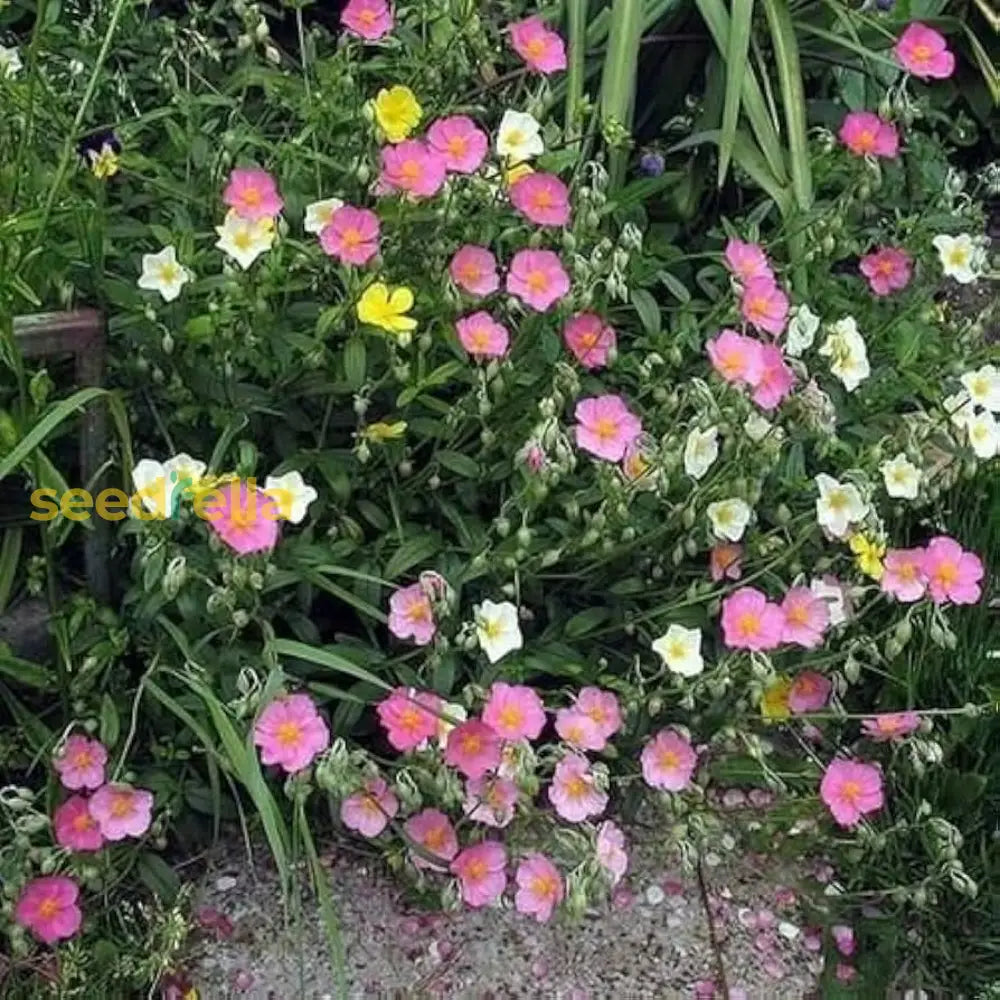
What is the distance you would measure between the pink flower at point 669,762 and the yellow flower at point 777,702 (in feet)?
0.43

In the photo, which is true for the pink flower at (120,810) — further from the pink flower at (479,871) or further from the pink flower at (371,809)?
the pink flower at (479,871)

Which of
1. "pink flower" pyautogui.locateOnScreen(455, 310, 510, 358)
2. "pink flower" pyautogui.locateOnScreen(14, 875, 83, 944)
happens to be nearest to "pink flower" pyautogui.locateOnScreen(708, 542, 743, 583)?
"pink flower" pyautogui.locateOnScreen(455, 310, 510, 358)

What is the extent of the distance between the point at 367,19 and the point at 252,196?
31 cm

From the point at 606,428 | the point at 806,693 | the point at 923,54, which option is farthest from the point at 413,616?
the point at 923,54

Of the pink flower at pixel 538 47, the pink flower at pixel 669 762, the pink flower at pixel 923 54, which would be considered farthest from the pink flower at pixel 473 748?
the pink flower at pixel 923 54

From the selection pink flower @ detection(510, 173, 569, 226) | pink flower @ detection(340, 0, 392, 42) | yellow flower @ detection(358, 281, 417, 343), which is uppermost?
pink flower @ detection(340, 0, 392, 42)

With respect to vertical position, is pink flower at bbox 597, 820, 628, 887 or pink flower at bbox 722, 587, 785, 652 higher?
pink flower at bbox 722, 587, 785, 652

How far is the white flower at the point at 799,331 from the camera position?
6.78ft

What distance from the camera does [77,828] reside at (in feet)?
6.09

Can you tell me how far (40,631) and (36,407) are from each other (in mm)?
341

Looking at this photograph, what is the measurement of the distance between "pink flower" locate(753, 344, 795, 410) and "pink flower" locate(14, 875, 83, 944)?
3.11 feet

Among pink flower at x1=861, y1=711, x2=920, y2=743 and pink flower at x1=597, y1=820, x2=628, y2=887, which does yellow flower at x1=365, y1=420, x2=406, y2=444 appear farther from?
pink flower at x1=861, y1=711, x2=920, y2=743

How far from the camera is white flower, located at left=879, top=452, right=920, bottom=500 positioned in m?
2.02

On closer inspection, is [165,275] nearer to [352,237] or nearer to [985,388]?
[352,237]
